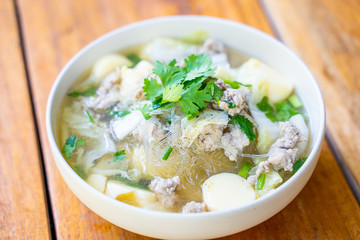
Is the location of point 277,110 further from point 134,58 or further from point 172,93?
point 134,58

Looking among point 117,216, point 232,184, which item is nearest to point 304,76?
point 232,184

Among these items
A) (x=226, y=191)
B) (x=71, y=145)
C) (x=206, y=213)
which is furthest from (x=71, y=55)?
(x=206, y=213)

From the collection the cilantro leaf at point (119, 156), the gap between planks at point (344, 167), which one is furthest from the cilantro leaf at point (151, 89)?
the gap between planks at point (344, 167)

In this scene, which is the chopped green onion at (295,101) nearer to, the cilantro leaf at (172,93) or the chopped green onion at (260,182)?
the chopped green onion at (260,182)

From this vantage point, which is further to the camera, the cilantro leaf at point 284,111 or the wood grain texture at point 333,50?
the wood grain texture at point 333,50

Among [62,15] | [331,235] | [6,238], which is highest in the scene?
[62,15]

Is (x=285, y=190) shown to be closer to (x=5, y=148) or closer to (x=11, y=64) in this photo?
(x=5, y=148)
